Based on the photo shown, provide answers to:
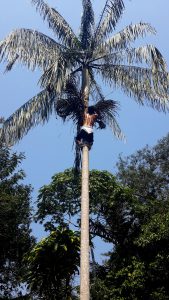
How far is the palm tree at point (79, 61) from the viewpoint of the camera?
43.2 feet

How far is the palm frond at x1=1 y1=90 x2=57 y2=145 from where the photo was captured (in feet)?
43.2

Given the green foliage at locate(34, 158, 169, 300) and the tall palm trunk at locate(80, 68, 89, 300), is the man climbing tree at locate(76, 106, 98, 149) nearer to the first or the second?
the tall palm trunk at locate(80, 68, 89, 300)

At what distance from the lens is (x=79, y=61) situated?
1391cm

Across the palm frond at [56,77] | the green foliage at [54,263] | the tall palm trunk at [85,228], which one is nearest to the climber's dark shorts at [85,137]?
the tall palm trunk at [85,228]

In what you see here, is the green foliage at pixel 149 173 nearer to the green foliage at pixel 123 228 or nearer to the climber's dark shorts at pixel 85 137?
the green foliage at pixel 123 228

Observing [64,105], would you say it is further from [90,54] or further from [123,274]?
[123,274]

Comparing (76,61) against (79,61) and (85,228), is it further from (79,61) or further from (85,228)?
(85,228)

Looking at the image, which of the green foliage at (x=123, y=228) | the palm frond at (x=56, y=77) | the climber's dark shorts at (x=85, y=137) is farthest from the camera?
the green foliage at (x=123, y=228)

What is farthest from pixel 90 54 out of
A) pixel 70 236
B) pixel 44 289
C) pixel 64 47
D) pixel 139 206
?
pixel 139 206

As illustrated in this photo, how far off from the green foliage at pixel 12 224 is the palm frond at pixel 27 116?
23.2ft

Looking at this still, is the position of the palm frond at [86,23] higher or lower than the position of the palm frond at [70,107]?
higher

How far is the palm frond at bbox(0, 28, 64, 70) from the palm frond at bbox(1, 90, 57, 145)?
3.00 feet

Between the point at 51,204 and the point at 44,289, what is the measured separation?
9.52m

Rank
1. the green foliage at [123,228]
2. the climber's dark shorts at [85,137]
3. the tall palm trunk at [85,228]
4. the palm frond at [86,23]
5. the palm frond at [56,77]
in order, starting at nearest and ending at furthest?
the tall palm trunk at [85,228] → the climber's dark shorts at [85,137] → the palm frond at [56,77] → the palm frond at [86,23] → the green foliage at [123,228]
